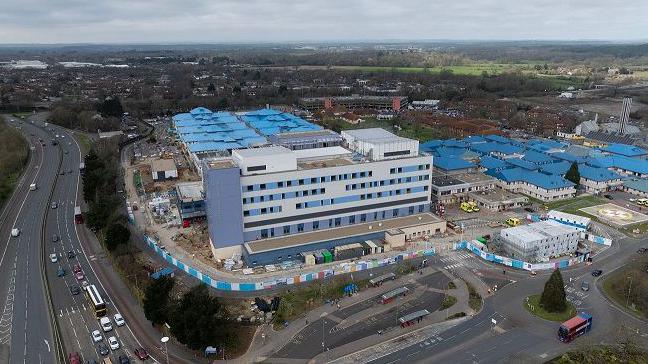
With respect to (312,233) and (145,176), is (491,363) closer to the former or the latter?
(312,233)

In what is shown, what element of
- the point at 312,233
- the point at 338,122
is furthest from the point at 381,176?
the point at 338,122

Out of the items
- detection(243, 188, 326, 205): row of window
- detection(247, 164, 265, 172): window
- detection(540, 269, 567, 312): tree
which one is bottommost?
detection(540, 269, 567, 312): tree

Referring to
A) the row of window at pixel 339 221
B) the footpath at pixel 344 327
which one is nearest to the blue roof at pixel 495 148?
the row of window at pixel 339 221

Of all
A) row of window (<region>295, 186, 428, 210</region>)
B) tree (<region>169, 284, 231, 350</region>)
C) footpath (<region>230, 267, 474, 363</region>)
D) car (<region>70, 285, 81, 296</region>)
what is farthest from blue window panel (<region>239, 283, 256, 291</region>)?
car (<region>70, 285, 81, 296</region>)

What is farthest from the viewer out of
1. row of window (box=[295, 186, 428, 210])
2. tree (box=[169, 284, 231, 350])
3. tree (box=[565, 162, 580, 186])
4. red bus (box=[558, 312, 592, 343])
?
tree (box=[565, 162, 580, 186])

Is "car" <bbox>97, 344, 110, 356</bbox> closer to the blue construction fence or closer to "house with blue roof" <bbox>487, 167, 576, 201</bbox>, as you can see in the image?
the blue construction fence

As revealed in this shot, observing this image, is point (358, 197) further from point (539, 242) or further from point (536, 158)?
point (536, 158)
